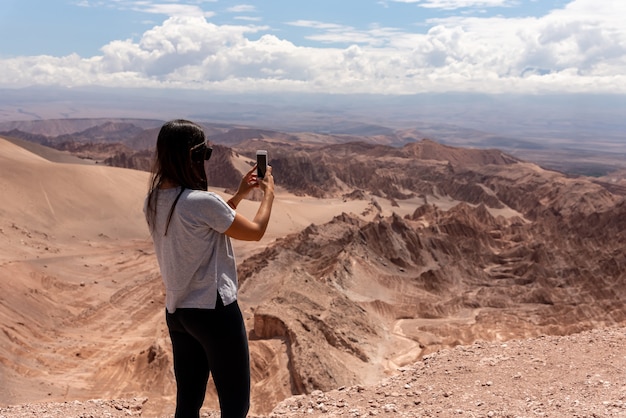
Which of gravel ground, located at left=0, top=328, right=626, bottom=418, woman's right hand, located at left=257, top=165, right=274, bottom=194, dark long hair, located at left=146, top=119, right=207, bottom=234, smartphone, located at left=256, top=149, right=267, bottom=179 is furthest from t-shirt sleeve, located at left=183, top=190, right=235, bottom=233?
gravel ground, located at left=0, top=328, right=626, bottom=418

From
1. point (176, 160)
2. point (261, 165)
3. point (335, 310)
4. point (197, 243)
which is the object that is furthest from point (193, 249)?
point (335, 310)

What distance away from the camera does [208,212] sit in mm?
3229

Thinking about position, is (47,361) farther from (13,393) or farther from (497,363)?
(497,363)

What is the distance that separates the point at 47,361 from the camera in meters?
16.9

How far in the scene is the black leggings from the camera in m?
3.35

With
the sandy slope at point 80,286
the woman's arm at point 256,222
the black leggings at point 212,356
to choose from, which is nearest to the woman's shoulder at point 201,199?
the woman's arm at point 256,222

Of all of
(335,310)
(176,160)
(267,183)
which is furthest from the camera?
(335,310)

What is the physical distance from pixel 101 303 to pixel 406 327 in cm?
1221

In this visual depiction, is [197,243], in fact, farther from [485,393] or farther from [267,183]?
[485,393]

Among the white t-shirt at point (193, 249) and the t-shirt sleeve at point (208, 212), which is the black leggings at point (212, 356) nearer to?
the white t-shirt at point (193, 249)

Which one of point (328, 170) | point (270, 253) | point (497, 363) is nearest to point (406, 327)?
point (270, 253)

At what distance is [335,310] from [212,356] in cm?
1530

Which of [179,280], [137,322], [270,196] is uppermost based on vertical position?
[270,196]

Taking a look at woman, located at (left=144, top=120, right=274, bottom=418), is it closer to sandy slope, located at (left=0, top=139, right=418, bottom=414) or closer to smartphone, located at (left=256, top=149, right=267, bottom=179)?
smartphone, located at (left=256, top=149, right=267, bottom=179)
